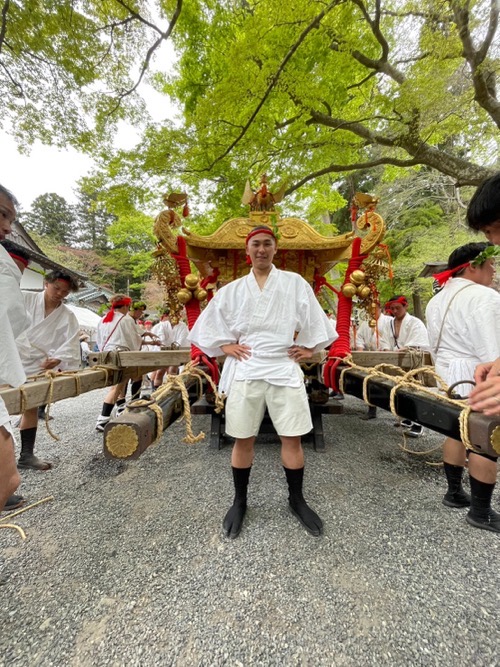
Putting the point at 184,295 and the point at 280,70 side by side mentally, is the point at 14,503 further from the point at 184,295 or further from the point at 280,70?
the point at 280,70

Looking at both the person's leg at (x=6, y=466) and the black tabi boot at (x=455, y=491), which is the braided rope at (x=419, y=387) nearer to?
the black tabi boot at (x=455, y=491)

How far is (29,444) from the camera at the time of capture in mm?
2979

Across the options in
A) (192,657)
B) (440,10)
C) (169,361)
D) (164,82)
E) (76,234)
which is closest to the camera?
(192,657)

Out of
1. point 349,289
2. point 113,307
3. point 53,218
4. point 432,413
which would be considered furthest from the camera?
point 53,218

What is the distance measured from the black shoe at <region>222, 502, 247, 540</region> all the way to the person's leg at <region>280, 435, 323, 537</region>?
0.34 metres

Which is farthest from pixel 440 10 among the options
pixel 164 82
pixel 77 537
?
pixel 77 537

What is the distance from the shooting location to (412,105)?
461 centimetres

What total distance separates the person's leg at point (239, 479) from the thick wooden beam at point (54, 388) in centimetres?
132

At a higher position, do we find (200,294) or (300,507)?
(200,294)

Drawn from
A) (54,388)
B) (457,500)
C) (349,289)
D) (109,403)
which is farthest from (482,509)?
(109,403)

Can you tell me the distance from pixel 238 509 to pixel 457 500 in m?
1.59

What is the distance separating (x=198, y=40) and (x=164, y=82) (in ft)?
5.33

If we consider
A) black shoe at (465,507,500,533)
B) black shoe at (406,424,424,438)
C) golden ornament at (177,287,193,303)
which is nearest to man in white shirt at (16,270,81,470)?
golden ornament at (177,287,193,303)

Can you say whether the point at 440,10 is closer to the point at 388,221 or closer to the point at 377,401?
the point at 377,401
